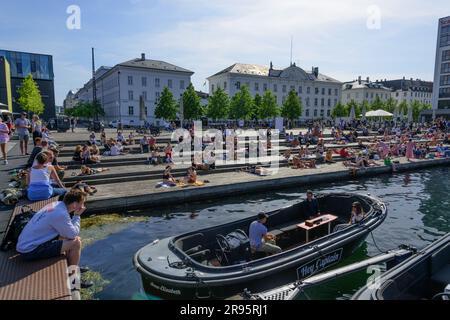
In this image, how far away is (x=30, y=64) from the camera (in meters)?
63.0

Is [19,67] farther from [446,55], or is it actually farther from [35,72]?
[446,55]

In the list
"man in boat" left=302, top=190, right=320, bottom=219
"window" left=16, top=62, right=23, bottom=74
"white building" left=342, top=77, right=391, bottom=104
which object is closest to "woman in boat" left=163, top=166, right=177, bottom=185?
"man in boat" left=302, top=190, right=320, bottom=219

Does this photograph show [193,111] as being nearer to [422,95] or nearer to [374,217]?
[374,217]

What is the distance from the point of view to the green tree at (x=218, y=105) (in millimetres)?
55000

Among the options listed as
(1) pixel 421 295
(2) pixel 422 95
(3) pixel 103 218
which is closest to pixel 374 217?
(1) pixel 421 295

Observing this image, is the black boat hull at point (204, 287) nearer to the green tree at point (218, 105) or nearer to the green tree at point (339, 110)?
the green tree at point (218, 105)

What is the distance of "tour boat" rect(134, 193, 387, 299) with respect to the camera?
6539 millimetres

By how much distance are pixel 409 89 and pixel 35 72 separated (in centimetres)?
11563

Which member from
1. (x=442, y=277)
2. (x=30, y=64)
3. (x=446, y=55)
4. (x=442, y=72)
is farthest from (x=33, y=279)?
(x=442, y=72)

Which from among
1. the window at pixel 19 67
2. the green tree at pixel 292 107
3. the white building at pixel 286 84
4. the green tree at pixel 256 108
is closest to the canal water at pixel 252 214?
the green tree at pixel 292 107

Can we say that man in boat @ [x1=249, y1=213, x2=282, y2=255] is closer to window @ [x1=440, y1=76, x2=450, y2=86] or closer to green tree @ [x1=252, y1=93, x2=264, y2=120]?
green tree @ [x1=252, y1=93, x2=264, y2=120]

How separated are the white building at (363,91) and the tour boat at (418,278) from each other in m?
104
